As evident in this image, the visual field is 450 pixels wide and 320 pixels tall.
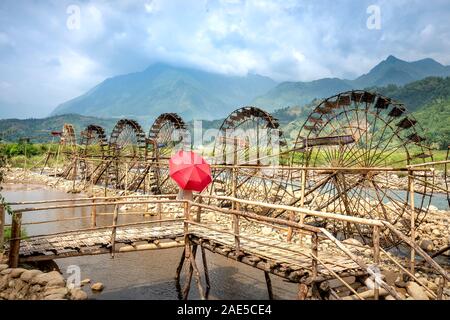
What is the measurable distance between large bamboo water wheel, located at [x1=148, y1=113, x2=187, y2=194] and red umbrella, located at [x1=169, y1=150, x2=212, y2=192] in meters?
13.1

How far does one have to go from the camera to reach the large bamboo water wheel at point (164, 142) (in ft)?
70.5

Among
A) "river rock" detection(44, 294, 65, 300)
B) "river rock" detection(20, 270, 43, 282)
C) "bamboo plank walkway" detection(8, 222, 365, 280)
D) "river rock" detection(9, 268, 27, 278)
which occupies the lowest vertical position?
"river rock" detection(44, 294, 65, 300)

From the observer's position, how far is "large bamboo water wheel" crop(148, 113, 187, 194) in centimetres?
2148

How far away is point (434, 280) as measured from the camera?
29.7 feet

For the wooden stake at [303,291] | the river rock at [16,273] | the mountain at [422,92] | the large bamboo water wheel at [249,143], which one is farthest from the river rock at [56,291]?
the mountain at [422,92]

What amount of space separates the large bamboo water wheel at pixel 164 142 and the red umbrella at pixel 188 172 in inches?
517

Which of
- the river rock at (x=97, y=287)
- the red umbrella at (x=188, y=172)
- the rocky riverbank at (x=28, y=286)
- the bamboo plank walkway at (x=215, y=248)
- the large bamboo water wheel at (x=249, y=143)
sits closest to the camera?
the bamboo plank walkway at (x=215, y=248)

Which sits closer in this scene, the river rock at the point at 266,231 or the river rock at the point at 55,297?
the river rock at the point at 55,297

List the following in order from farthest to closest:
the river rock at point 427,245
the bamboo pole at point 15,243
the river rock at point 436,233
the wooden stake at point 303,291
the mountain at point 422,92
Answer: the mountain at point 422,92
the river rock at point 436,233
the river rock at point 427,245
the bamboo pole at point 15,243
the wooden stake at point 303,291

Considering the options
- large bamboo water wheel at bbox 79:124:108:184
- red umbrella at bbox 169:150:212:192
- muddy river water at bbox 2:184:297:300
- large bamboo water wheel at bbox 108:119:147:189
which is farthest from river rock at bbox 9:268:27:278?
large bamboo water wheel at bbox 79:124:108:184

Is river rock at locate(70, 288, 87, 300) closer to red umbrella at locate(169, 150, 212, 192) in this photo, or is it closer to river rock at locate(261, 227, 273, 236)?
red umbrella at locate(169, 150, 212, 192)

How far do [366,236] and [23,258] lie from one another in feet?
36.9

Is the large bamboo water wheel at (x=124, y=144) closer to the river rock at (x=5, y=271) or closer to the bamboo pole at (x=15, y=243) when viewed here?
the bamboo pole at (x=15, y=243)

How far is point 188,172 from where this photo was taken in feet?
26.3
